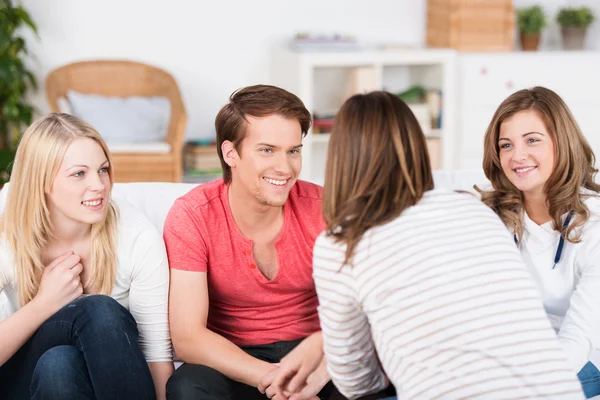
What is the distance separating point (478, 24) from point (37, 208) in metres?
3.56

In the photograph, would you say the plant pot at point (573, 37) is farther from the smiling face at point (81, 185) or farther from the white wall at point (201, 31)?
the smiling face at point (81, 185)

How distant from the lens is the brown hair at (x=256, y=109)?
1.99 m

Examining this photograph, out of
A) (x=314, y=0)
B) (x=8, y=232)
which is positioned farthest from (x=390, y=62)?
(x=8, y=232)

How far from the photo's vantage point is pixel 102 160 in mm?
1968

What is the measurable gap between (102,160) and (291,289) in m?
0.55

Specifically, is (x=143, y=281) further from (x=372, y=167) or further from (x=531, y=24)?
(x=531, y=24)

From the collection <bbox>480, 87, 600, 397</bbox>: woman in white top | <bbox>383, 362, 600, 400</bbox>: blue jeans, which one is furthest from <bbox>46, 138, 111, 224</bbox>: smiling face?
<bbox>383, 362, 600, 400</bbox>: blue jeans

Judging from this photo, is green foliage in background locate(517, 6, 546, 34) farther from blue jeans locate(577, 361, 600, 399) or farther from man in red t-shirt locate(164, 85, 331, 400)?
blue jeans locate(577, 361, 600, 399)

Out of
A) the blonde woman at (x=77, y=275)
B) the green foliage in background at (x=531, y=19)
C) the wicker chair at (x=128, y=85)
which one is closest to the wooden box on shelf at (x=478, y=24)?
the green foliage in background at (x=531, y=19)

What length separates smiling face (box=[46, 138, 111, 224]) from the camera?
1.93 metres

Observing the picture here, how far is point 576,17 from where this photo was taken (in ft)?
16.8

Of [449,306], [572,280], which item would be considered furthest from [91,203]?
[572,280]

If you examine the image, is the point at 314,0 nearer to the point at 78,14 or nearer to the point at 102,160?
the point at 78,14

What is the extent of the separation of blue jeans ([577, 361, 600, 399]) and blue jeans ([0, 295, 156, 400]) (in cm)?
98
